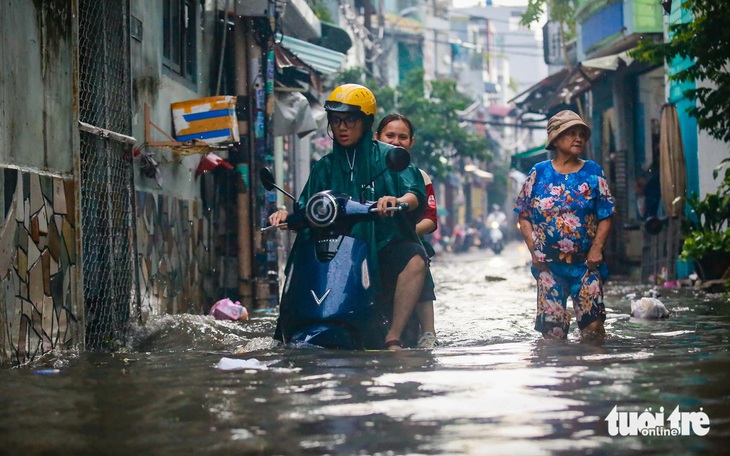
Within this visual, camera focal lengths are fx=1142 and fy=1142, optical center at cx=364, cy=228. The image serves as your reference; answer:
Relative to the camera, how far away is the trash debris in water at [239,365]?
215 inches

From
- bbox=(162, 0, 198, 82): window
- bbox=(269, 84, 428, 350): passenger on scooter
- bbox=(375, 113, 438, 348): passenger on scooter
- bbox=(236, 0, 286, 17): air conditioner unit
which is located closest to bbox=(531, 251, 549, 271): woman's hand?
bbox=(375, 113, 438, 348): passenger on scooter

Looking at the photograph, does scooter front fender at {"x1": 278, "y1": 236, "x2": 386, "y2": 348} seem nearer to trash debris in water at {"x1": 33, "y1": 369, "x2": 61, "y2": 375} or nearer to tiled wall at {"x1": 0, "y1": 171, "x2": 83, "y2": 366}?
trash debris in water at {"x1": 33, "y1": 369, "x2": 61, "y2": 375}

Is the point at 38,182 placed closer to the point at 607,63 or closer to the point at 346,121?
the point at 346,121

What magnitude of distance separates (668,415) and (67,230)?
162 inches

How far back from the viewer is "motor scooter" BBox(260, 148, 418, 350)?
19.4 feet

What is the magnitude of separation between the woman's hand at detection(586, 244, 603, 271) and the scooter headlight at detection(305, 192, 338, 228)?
1.72 m

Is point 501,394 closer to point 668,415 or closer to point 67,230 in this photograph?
point 668,415

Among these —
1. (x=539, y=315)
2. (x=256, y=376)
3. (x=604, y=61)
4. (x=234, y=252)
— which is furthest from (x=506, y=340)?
(x=604, y=61)

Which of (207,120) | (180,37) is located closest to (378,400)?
(207,120)

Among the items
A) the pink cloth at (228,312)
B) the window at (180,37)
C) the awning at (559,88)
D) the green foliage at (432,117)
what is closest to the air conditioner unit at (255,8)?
the window at (180,37)

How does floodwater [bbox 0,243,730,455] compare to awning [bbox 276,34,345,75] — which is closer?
floodwater [bbox 0,243,730,455]

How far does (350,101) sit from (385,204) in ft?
2.30

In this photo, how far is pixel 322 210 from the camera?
6004 millimetres

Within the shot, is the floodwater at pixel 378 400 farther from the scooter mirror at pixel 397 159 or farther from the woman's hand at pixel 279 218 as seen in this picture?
the scooter mirror at pixel 397 159
